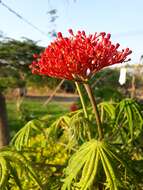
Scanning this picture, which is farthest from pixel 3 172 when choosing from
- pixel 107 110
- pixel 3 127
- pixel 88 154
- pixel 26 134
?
pixel 3 127

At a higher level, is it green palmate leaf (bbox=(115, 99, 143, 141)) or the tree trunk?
green palmate leaf (bbox=(115, 99, 143, 141))

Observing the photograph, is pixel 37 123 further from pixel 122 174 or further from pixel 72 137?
pixel 122 174

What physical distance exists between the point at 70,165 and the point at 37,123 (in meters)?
0.61

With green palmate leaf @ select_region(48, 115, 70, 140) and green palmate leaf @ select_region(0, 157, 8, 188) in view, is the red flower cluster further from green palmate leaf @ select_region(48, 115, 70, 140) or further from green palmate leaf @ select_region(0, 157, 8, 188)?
green palmate leaf @ select_region(48, 115, 70, 140)

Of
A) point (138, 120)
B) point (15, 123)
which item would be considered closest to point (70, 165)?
point (138, 120)

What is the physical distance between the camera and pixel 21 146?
2490 millimetres

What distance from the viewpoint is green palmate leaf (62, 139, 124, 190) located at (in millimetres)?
1891

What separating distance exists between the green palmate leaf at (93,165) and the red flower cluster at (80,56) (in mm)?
234

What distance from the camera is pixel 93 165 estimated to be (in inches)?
74.2

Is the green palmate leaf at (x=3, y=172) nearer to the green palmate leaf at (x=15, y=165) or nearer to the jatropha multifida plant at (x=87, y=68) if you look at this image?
the green palmate leaf at (x=15, y=165)

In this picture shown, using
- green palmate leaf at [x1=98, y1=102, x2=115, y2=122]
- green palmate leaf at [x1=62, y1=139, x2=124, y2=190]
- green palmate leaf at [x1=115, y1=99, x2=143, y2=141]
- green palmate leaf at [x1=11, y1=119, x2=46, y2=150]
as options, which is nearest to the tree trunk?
green palmate leaf at [x1=11, y1=119, x2=46, y2=150]

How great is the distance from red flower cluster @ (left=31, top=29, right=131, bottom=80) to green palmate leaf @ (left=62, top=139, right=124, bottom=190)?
0.23 metres

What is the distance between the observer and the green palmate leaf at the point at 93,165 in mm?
1891

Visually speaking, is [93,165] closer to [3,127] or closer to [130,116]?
[130,116]
